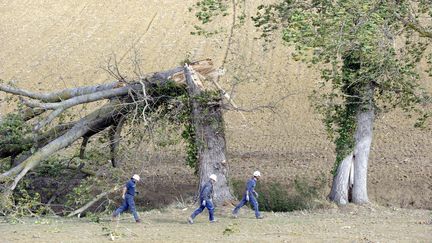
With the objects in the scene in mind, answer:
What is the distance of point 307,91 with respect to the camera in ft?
120

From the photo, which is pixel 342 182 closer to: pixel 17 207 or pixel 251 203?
pixel 251 203

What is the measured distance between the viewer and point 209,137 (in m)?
23.2

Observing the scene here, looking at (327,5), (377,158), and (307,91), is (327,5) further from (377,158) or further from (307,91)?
(307,91)

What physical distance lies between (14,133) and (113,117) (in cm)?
286

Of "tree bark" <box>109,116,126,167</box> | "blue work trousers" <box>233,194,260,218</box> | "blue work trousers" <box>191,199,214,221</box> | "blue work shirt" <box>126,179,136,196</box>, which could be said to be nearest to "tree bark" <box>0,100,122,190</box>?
"tree bark" <box>109,116,126,167</box>

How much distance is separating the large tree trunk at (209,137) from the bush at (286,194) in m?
2.22

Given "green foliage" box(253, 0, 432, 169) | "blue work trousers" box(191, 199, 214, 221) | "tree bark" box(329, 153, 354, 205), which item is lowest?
"tree bark" box(329, 153, 354, 205)

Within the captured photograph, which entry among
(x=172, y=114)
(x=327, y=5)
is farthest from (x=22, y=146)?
(x=327, y=5)

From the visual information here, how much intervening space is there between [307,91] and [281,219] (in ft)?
52.8

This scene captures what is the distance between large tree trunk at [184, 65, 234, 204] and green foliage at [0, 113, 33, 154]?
487 centimetres

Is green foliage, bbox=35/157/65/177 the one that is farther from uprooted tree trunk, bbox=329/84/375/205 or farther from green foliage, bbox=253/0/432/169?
uprooted tree trunk, bbox=329/84/375/205

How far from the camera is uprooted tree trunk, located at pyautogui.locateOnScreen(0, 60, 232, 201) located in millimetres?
23000

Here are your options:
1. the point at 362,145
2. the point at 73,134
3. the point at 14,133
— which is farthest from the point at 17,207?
the point at 362,145

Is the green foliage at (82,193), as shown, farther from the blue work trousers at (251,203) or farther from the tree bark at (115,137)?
the blue work trousers at (251,203)
